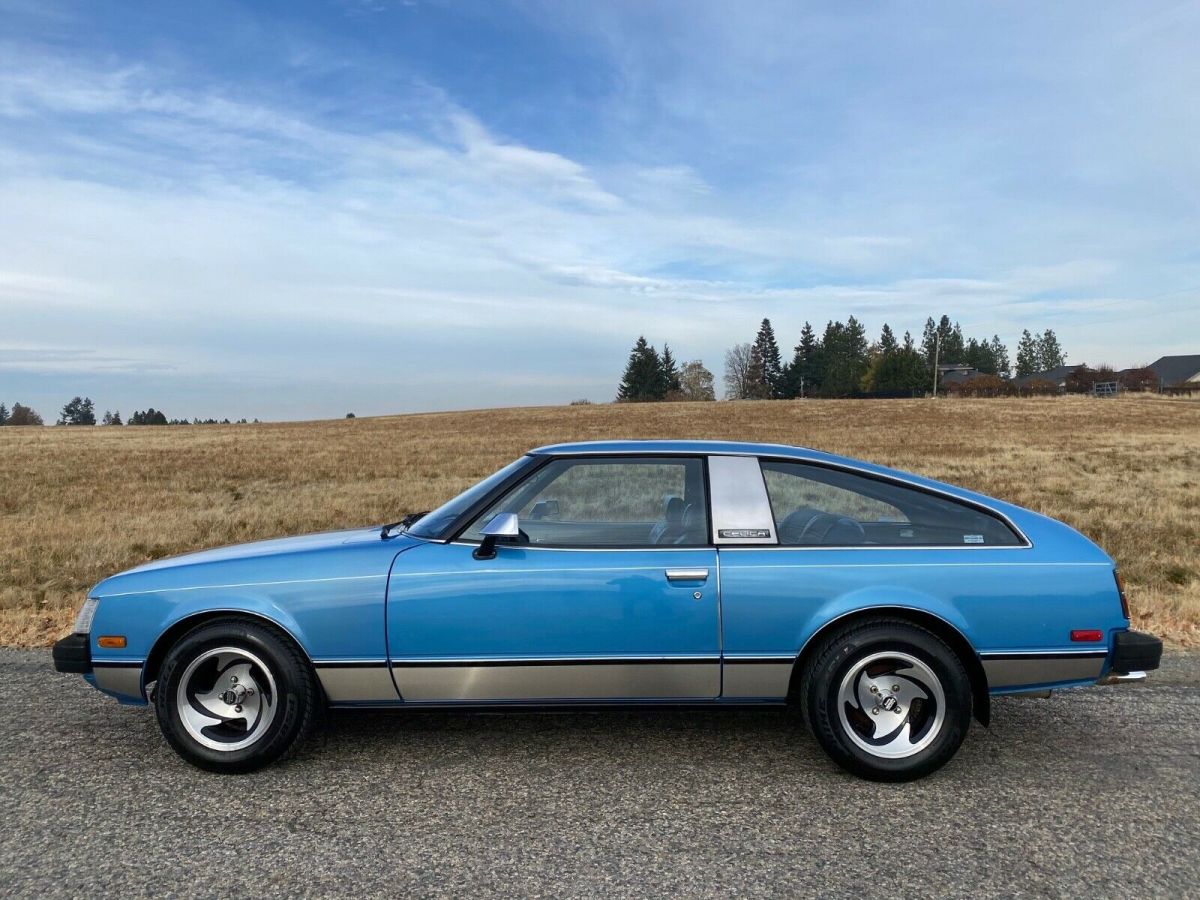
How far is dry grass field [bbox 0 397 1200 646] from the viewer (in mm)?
Answer: 8508

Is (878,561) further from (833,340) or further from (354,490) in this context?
(833,340)

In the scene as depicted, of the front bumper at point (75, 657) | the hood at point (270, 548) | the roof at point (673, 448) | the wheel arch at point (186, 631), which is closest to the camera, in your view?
the wheel arch at point (186, 631)

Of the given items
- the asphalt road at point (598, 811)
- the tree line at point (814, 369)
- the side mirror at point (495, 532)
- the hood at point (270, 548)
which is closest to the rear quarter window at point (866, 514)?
the asphalt road at point (598, 811)

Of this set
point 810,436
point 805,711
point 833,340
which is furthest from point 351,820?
point 833,340

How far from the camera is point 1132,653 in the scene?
3439 millimetres

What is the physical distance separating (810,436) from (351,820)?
31.4 meters

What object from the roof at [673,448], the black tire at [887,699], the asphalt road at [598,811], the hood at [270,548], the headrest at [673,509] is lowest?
the asphalt road at [598,811]

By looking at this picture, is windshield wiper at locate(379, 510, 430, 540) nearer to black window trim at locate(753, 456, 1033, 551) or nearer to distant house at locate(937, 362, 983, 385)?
black window trim at locate(753, 456, 1033, 551)

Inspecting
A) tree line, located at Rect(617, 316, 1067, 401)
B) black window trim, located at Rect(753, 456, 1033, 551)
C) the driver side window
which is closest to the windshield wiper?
the driver side window

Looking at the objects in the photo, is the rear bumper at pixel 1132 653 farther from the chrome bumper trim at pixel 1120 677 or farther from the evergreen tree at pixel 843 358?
the evergreen tree at pixel 843 358

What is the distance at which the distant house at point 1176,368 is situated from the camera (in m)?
101

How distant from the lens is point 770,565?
3.49 m

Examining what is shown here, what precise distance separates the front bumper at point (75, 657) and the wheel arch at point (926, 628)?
2906 millimetres

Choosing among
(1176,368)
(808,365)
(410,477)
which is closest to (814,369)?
(808,365)
